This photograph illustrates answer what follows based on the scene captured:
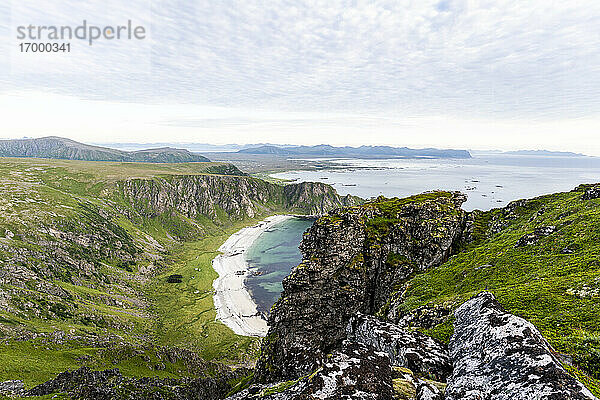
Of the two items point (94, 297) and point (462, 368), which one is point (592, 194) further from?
point (94, 297)

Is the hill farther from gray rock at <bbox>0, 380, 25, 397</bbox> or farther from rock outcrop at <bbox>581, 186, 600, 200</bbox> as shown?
rock outcrop at <bbox>581, 186, 600, 200</bbox>

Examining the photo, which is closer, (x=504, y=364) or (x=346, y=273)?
(x=504, y=364)

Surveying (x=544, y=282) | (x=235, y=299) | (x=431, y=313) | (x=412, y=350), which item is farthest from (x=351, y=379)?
(x=235, y=299)

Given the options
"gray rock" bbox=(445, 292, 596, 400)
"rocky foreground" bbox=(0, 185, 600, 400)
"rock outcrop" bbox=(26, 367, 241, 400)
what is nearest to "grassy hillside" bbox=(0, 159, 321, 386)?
"rock outcrop" bbox=(26, 367, 241, 400)

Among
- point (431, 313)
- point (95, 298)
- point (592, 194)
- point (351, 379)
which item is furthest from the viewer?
point (95, 298)

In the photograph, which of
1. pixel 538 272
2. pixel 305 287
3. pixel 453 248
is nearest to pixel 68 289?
pixel 305 287
